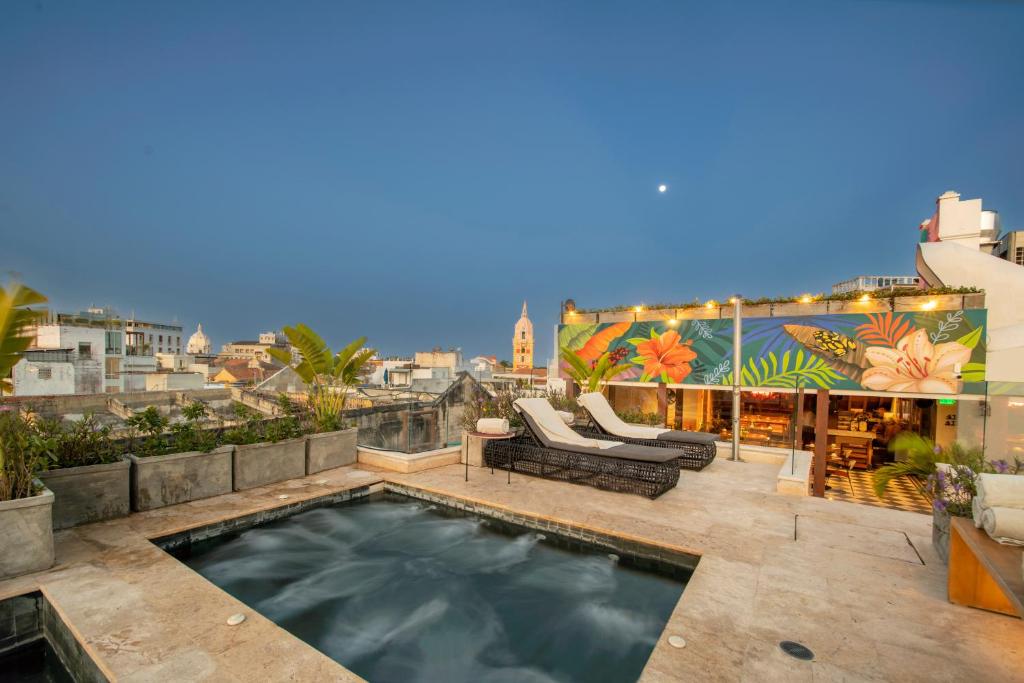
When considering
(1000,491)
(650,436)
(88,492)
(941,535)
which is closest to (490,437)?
(650,436)

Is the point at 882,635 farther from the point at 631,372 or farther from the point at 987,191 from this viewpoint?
the point at 987,191

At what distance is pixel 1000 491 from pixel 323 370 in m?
8.07

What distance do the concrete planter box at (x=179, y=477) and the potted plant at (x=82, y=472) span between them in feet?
0.39

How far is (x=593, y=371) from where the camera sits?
10961mm

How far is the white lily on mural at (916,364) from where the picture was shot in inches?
354

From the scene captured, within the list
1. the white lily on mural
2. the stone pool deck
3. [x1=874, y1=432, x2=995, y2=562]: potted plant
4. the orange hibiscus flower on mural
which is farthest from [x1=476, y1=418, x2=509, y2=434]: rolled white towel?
the white lily on mural

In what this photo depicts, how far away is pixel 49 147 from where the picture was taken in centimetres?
7500

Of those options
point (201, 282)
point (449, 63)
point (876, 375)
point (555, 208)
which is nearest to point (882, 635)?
point (876, 375)

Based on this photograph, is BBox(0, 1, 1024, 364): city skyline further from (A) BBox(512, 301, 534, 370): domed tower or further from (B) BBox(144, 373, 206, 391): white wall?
(B) BBox(144, 373, 206, 391): white wall

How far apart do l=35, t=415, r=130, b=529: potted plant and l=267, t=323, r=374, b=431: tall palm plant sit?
2656 mm

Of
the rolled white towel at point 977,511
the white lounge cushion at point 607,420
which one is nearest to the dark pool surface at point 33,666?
the rolled white towel at point 977,511

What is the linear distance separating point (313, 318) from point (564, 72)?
12748 cm

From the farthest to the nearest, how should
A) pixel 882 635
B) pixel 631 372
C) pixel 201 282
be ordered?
1. pixel 201 282
2. pixel 631 372
3. pixel 882 635

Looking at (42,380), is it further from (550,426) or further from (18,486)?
(550,426)
